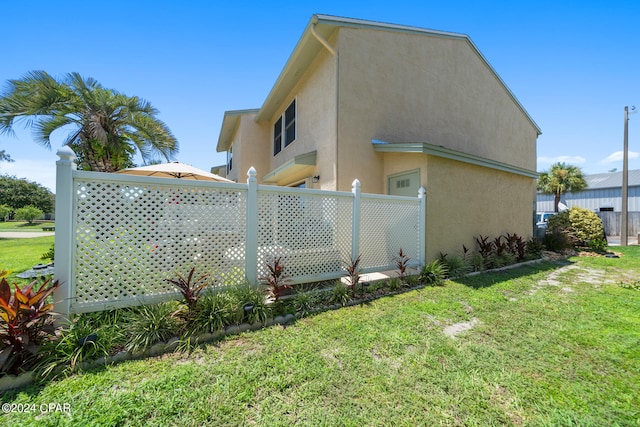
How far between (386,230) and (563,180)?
24.1 metres

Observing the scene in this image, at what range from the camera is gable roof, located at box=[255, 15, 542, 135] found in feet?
24.2

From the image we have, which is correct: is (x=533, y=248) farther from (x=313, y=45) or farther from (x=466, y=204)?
(x=313, y=45)

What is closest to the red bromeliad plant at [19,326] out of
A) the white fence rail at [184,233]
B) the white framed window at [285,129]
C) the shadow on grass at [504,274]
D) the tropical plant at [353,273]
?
the white fence rail at [184,233]

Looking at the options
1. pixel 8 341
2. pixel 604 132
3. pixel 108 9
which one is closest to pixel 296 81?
pixel 108 9

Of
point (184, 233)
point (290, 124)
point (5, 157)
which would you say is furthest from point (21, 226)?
point (184, 233)

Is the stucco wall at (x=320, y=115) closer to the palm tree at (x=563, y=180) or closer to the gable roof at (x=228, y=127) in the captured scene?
the gable roof at (x=228, y=127)

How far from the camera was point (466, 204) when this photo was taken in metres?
7.96

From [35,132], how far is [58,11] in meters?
3.92

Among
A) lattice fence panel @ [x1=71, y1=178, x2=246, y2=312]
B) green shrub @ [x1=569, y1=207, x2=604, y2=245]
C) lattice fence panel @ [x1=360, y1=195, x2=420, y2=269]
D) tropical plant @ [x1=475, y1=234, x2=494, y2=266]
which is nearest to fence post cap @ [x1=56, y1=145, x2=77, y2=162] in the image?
lattice fence panel @ [x1=71, y1=178, x2=246, y2=312]

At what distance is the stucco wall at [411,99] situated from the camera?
7699mm

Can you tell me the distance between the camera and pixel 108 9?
22.7 feet

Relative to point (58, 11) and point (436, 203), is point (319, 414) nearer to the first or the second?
point (436, 203)

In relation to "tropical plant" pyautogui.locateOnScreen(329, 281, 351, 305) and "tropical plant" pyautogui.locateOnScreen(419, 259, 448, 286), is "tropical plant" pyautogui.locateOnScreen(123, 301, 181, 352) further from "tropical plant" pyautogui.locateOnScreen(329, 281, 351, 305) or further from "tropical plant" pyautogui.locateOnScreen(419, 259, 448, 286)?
"tropical plant" pyautogui.locateOnScreen(419, 259, 448, 286)

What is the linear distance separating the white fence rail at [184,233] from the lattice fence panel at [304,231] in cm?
2
